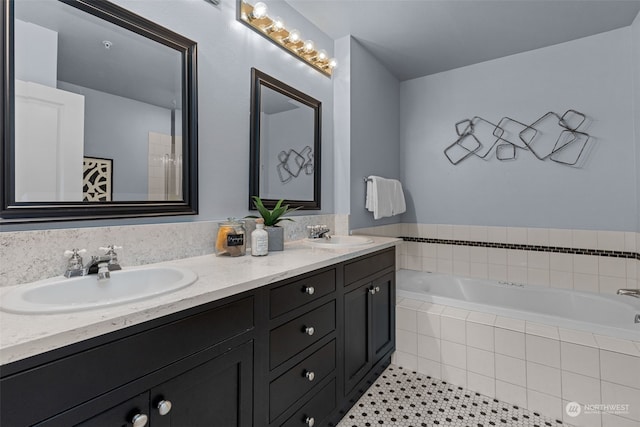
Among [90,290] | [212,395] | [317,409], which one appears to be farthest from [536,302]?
[90,290]

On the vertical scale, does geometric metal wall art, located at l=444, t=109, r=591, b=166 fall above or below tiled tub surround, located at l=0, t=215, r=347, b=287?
above

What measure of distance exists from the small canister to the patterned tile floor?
109 centimetres

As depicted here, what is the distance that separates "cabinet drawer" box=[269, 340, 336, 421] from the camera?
114 centimetres

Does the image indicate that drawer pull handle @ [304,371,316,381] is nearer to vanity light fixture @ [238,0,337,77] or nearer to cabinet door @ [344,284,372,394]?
cabinet door @ [344,284,372,394]

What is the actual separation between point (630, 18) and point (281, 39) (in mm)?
2434

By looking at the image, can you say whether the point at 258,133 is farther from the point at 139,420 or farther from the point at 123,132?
the point at 139,420

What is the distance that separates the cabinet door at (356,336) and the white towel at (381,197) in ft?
2.84

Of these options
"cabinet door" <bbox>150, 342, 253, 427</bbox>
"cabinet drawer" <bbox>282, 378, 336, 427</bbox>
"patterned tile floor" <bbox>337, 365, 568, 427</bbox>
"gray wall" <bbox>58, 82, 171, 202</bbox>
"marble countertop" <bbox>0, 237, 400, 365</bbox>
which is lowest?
"patterned tile floor" <bbox>337, 365, 568, 427</bbox>

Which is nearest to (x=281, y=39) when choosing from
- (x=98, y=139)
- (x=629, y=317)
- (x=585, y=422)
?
(x=98, y=139)

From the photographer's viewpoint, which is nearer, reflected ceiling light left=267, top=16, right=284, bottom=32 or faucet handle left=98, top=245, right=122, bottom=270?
faucet handle left=98, top=245, right=122, bottom=270

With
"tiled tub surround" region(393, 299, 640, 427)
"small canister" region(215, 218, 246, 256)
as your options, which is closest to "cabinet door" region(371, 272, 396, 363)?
"tiled tub surround" region(393, 299, 640, 427)

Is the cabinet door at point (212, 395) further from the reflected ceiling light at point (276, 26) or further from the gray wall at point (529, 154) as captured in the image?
the gray wall at point (529, 154)

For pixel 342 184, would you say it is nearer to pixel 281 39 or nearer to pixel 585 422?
pixel 281 39

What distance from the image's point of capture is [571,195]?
2428 millimetres
